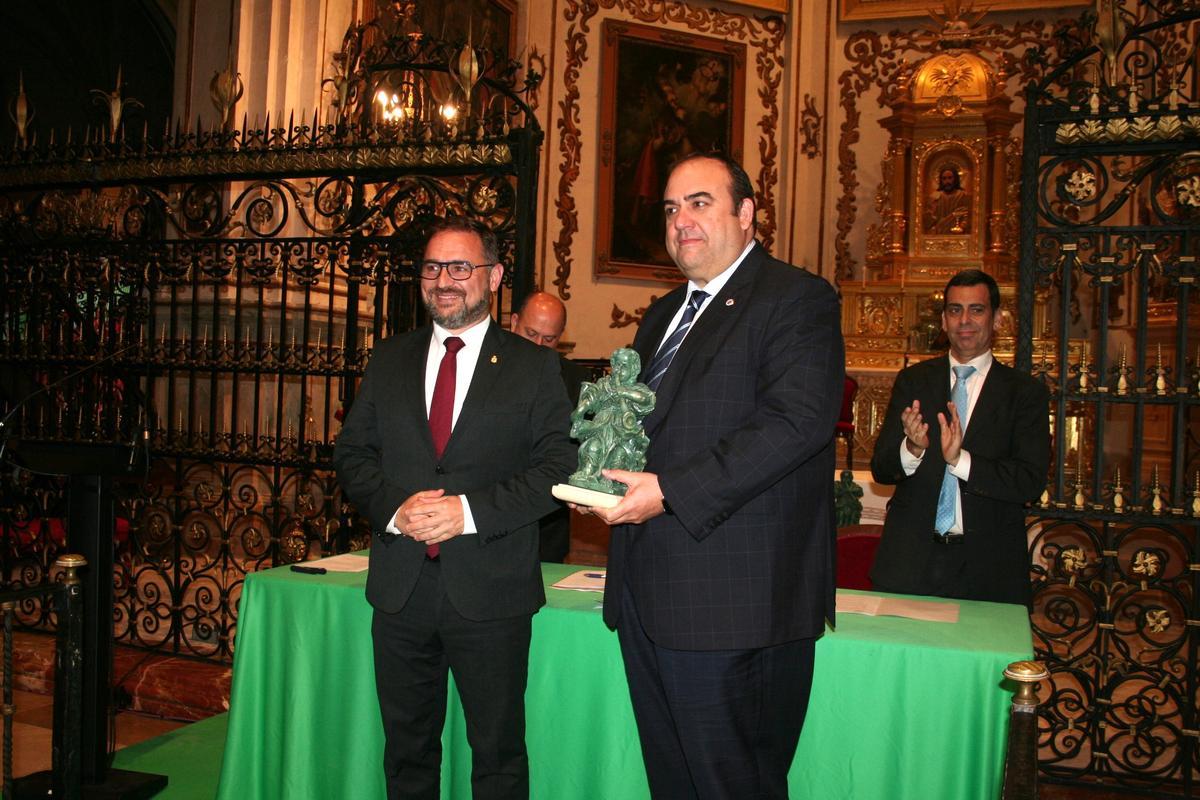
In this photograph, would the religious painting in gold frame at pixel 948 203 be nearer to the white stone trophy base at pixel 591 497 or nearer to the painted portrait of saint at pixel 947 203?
the painted portrait of saint at pixel 947 203

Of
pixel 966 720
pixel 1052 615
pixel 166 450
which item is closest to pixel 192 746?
pixel 166 450

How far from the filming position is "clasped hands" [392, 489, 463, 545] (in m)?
2.54

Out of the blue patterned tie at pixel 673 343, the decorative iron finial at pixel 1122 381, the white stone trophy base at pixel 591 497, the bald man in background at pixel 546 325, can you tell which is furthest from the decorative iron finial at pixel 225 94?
the decorative iron finial at pixel 1122 381

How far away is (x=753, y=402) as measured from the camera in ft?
7.27

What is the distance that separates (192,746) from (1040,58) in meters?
4.54

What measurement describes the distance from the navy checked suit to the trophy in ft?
0.24

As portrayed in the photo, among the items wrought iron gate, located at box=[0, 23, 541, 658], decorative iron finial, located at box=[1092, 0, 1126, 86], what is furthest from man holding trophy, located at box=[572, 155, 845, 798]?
decorative iron finial, located at box=[1092, 0, 1126, 86]

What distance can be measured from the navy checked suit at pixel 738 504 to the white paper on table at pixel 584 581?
82cm

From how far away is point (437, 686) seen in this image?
8.85 feet

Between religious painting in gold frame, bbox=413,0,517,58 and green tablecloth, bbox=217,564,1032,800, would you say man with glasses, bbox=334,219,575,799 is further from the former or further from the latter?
religious painting in gold frame, bbox=413,0,517,58

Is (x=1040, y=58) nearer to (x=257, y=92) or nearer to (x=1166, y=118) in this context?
(x=1166, y=118)

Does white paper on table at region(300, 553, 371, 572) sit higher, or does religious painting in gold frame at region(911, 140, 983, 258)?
religious painting in gold frame at region(911, 140, 983, 258)

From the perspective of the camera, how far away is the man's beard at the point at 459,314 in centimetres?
280

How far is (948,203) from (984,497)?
7.77 m
